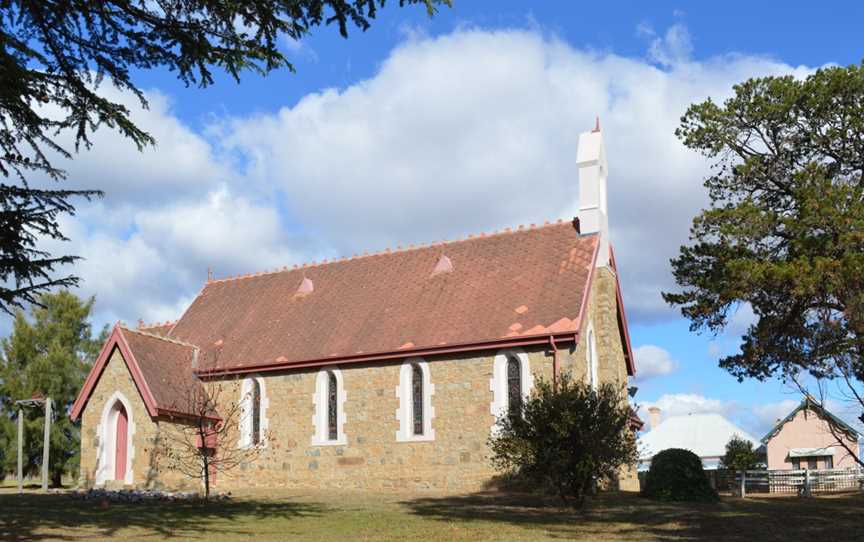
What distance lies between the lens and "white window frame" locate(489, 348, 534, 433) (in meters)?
22.5

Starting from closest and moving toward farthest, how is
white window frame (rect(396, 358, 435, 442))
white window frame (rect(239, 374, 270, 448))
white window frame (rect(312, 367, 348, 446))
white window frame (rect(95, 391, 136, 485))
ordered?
1. white window frame (rect(396, 358, 435, 442))
2. white window frame (rect(95, 391, 136, 485))
3. white window frame (rect(312, 367, 348, 446))
4. white window frame (rect(239, 374, 270, 448))

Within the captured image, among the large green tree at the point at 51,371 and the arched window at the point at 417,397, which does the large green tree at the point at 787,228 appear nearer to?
the arched window at the point at 417,397

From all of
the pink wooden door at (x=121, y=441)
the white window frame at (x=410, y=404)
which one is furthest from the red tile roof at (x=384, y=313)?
the pink wooden door at (x=121, y=441)

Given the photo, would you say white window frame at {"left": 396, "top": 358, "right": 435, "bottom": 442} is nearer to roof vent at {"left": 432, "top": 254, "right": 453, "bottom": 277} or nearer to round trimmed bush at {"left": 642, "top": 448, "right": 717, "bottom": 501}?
roof vent at {"left": 432, "top": 254, "right": 453, "bottom": 277}

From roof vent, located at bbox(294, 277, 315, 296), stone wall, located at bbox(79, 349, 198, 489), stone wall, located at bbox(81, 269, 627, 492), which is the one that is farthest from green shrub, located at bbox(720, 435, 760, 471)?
stone wall, located at bbox(79, 349, 198, 489)

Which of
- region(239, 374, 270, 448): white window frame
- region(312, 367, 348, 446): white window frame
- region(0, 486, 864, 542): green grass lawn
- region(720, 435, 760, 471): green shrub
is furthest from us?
region(720, 435, 760, 471): green shrub

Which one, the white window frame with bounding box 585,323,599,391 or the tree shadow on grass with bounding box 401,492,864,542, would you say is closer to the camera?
the tree shadow on grass with bounding box 401,492,864,542

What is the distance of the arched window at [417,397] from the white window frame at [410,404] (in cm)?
4

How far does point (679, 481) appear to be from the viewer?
20.5m

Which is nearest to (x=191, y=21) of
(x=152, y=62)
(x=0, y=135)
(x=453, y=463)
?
(x=152, y=62)

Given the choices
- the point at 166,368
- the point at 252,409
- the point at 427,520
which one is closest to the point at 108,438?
the point at 166,368

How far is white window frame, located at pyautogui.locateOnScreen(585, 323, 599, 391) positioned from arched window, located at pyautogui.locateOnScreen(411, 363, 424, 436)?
4644mm

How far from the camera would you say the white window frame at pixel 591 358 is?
23.4 metres

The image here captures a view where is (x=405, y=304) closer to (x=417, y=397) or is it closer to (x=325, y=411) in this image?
(x=417, y=397)
